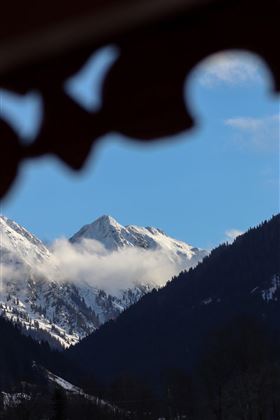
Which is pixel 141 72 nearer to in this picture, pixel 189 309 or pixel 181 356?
pixel 181 356

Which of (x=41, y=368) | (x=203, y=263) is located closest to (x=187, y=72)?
(x=41, y=368)

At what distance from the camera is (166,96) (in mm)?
1308

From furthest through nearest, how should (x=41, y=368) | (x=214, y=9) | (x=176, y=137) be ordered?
(x=41, y=368) → (x=176, y=137) → (x=214, y=9)

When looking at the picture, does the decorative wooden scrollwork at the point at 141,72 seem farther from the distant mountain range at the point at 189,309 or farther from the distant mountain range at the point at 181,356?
the distant mountain range at the point at 189,309

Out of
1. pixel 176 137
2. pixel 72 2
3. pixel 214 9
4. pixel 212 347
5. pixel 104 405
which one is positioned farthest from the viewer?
pixel 104 405

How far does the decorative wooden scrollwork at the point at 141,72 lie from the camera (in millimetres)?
1214

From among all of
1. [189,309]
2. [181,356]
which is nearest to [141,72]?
[181,356]

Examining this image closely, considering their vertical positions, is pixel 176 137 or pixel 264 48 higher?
pixel 264 48

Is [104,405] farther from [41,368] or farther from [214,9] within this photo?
[214,9]

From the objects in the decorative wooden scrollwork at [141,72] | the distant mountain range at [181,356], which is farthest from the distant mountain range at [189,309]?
the decorative wooden scrollwork at [141,72]

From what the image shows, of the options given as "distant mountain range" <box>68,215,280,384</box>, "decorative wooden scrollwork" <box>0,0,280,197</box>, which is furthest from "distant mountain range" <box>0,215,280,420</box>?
"decorative wooden scrollwork" <box>0,0,280,197</box>

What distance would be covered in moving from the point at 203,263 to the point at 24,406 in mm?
76603

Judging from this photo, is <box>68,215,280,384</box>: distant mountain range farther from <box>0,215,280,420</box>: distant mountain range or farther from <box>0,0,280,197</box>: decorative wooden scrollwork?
<box>0,0,280,197</box>: decorative wooden scrollwork

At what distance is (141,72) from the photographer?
4.26ft
